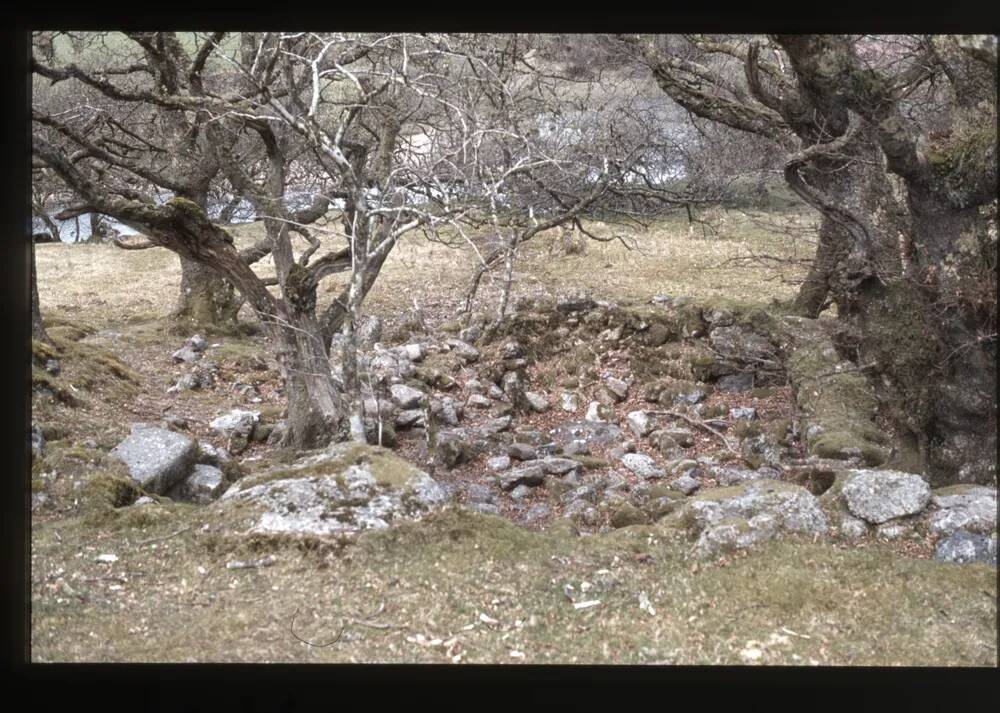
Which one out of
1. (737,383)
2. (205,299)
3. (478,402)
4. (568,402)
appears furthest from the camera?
(205,299)

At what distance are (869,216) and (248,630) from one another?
5723 mm

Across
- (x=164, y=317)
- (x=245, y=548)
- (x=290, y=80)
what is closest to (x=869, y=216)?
(x=290, y=80)

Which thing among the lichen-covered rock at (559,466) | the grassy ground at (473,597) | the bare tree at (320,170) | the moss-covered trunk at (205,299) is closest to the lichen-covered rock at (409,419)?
the bare tree at (320,170)

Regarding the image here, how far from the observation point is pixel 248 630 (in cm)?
497

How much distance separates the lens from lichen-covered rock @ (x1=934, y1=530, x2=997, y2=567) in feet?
17.3

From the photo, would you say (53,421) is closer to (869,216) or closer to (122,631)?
(122,631)

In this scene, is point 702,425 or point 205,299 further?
point 205,299

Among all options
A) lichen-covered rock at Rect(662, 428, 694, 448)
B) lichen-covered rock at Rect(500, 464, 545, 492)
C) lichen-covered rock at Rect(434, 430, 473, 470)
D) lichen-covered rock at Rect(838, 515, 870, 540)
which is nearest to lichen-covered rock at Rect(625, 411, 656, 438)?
lichen-covered rock at Rect(662, 428, 694, 448)

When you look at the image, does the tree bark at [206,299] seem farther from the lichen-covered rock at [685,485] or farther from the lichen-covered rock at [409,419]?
the lichen-covered rock at [685,485]

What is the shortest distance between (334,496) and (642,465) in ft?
11.9

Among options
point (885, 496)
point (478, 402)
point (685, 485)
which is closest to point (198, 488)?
point (478, 402)

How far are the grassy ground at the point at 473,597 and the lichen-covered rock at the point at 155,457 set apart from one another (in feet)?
1.09

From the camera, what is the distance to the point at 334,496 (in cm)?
580

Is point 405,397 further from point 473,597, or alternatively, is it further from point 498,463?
point 473,597
